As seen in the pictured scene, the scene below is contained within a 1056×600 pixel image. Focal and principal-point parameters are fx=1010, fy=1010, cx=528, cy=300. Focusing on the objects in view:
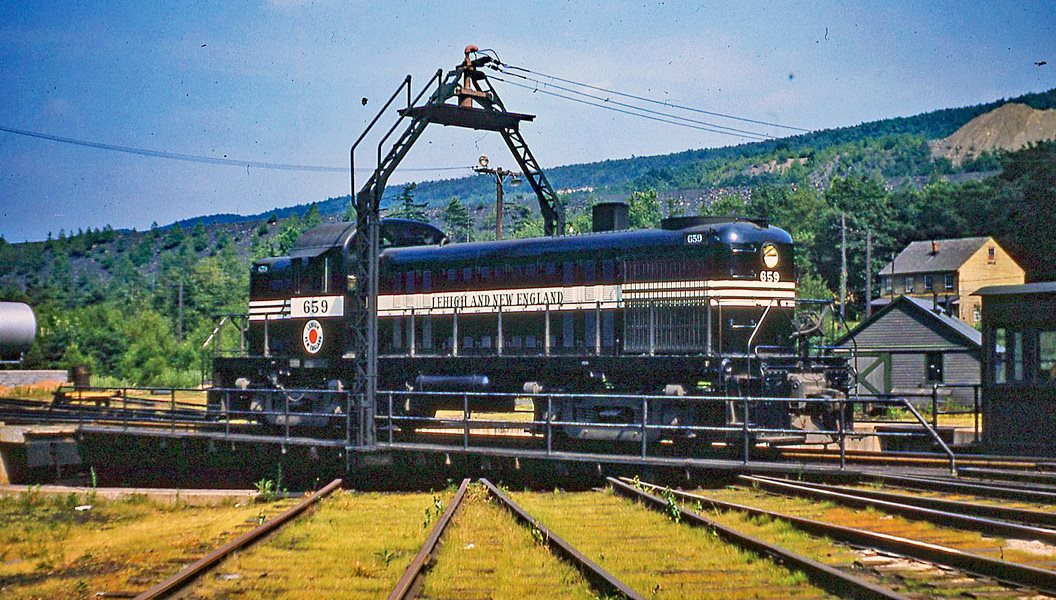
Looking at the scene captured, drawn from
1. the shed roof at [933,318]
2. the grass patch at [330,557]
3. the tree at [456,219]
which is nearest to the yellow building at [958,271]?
the shed roof at [933,318]

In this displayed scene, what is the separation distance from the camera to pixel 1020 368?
16.2m

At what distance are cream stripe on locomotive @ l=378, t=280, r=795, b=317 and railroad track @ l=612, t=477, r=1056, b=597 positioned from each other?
5068 millimetres

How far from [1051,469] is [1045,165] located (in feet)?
219

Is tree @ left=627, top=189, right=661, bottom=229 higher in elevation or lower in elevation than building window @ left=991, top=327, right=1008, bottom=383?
higher

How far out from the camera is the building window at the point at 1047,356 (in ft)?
51.6

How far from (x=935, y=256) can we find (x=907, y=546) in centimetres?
7418

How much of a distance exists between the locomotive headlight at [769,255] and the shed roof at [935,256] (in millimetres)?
61676

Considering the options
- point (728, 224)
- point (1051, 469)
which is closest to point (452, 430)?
point (728, 224)

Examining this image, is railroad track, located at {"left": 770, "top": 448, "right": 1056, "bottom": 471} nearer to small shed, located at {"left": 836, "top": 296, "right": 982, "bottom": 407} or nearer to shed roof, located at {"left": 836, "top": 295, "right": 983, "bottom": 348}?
shed roof, located at {"left": 836, "top": 295, "right": 983, "bottom": 348}

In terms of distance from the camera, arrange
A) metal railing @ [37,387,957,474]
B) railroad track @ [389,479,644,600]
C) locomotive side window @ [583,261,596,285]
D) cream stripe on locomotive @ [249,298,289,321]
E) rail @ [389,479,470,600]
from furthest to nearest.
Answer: cream stripe on locomotive @ [249,298,289,321]
locomotive side window @ [583,261,596,285]
metal railing @ [37,387,957,474]
rail @ [389,479,470,600]
railroad track @ [389,479,644,600]

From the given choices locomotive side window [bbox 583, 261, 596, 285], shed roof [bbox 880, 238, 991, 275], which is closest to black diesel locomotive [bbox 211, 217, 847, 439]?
locomotive side window [bbox 583, 261, 596, 285]

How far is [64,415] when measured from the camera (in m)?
23.7

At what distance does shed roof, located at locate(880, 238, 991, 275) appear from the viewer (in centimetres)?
7431

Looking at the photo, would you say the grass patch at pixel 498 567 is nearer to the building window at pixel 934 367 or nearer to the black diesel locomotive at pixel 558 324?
the black diesel locomotive at pixel 558 324
